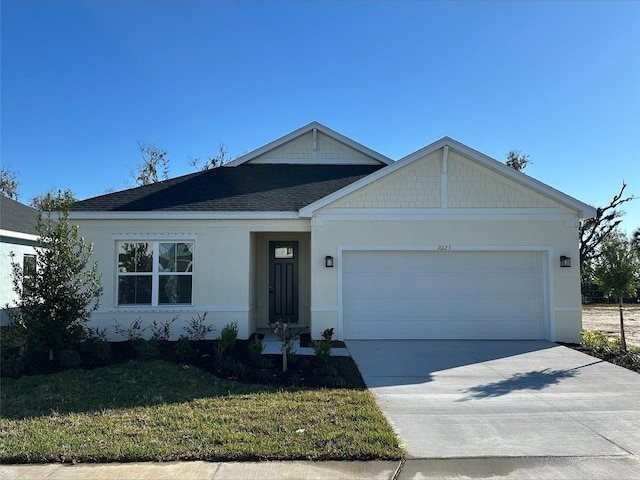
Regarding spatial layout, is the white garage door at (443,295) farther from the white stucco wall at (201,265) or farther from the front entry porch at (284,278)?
the white stucco wall at (201,265)

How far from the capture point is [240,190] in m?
12.0

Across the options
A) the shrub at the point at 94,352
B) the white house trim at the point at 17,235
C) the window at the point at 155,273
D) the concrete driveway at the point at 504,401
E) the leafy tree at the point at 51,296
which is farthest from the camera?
the white house trim at the point at 17,235

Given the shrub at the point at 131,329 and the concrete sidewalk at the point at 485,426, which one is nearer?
the concrete sidewalk at the point at 485,426

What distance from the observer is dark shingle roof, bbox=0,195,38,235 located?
13511 millimetres

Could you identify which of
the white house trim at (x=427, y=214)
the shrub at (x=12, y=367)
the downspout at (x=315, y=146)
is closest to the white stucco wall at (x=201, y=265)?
the white house trim at (x=427, y=214)

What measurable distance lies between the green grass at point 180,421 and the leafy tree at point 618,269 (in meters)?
7.02

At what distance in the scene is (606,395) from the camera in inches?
251

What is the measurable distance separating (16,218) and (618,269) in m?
17.8

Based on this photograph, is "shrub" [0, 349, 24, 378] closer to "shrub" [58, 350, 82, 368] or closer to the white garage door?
"shrub" [58, 350, 82, 368]

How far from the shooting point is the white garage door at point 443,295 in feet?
34.9

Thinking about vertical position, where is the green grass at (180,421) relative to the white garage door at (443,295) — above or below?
below

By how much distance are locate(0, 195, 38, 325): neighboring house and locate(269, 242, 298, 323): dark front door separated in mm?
6739

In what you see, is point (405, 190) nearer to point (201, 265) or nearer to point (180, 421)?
point (201, 265)

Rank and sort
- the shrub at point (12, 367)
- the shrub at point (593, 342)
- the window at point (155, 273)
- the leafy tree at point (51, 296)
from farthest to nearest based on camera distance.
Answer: the window at point (155, 273)
the shrub at point (593, 342)
the leafy tree at point (51, 296)
the shrub at point (12, 367)
